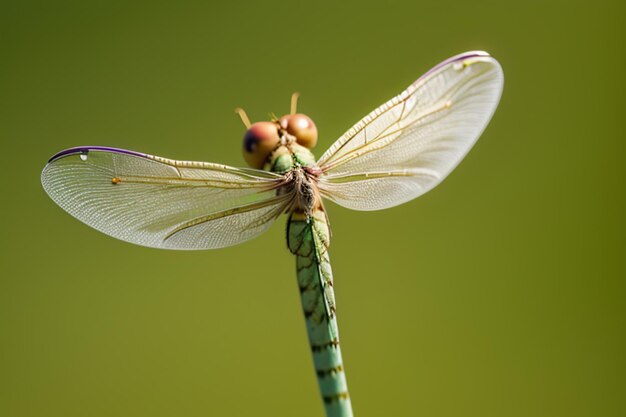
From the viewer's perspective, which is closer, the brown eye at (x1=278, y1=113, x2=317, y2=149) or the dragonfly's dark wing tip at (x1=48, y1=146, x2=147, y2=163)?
the dragonfly's dark wing tip at (x1=48, y1=146, x2=147, y2=163)

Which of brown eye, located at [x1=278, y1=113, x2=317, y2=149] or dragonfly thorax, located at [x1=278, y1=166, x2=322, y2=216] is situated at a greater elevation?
brown eye, located at [x1=278, y1=113, x2=317, y2=149]

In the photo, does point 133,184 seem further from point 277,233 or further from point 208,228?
point 277,233

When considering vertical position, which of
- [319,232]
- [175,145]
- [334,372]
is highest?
[175,145]

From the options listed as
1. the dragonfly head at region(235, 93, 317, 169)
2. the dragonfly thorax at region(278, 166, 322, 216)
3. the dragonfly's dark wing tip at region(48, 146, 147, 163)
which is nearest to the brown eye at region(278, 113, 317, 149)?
the dragonfly head at region(235, 93, 317, 169)

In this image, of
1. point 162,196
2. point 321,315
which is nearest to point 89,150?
point 162,196

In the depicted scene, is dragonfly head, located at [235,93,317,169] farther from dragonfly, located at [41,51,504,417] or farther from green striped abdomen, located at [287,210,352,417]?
green striped abdomen, located at [287,210,352,417]

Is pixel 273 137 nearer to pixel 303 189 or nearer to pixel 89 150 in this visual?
pixel 303 189

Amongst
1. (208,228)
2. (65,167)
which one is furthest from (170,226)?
(65,167)
